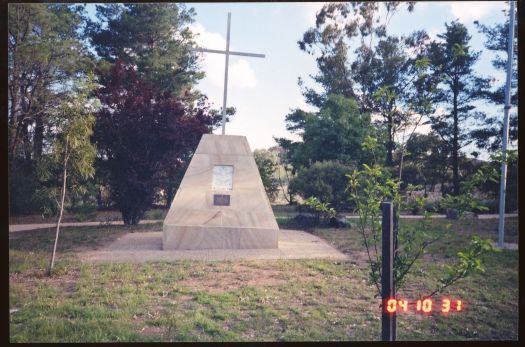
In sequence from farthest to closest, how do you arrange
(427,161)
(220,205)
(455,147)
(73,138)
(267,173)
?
1. (427,161)
2. (267,173)
3. (455,147)
4. (220,205)
5. (73,138)

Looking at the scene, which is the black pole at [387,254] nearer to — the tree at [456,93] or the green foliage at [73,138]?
the green foliage at [73,138]

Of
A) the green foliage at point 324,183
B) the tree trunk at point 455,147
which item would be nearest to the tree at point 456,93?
the tree trunk at point 455,147

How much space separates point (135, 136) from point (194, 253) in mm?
5830

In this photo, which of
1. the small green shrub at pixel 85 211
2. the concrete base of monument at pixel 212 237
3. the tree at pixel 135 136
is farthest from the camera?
the small green shrub at pixel 85 211

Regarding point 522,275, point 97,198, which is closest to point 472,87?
point 522,275

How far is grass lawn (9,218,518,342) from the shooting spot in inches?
156

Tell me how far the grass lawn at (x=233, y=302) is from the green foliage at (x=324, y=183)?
5331 mm

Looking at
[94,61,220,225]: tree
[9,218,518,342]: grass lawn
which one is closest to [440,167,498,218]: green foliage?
[9,218,518,342]: grass lawn

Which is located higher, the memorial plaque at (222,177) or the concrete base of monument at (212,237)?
the memorial plaque at (222,177)

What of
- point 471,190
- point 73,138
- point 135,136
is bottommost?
point 471,190

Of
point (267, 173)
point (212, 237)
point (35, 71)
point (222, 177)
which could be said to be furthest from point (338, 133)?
point (35, 71)

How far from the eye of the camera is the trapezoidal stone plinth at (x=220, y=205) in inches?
313

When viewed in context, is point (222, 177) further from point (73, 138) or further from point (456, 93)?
point (456, 93)

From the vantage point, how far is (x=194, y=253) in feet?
24.9
